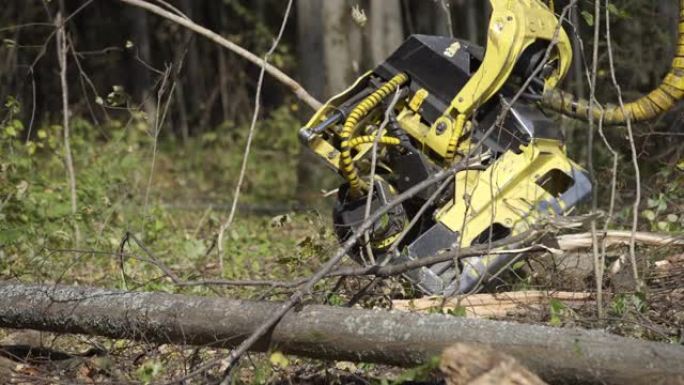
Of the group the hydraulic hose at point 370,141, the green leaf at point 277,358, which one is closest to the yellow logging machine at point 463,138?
the hydraulic hose at point 370,141

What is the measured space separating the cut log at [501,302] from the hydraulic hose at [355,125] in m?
0.78

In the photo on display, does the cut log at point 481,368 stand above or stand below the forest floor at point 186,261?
above

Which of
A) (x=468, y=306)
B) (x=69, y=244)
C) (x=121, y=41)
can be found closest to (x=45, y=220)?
(x=69, y=244)

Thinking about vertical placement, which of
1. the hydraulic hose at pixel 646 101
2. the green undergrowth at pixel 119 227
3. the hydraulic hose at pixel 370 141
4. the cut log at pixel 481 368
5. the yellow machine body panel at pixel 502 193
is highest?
the hydraulic hose at pixel 646 101

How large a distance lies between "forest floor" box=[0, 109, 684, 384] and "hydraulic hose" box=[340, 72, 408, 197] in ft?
1.26

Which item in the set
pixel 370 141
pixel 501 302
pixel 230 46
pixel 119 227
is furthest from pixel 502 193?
pixel 119 227

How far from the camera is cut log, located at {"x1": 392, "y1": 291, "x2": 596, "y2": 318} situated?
565cm

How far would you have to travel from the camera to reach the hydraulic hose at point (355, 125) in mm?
6176

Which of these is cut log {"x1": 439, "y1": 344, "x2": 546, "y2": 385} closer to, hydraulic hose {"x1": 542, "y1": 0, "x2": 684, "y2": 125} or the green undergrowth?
the green undergrowth

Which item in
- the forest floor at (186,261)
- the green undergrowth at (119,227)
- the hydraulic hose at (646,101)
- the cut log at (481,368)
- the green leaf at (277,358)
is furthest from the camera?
the green undergrowth at (119,227)

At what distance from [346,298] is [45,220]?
11.5 feet

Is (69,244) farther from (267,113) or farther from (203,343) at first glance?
(267,113)

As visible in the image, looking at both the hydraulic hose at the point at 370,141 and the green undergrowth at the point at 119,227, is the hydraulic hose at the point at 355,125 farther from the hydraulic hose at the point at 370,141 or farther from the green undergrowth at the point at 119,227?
the green undergrowth at the point at 119,227

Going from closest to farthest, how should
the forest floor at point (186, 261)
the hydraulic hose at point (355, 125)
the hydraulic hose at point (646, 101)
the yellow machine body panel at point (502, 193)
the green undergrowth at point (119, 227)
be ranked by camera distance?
the forest floor at point (186, 261), the yellow machine body panel at point (502, 193), the hydraulic hose at point (355, 125), the hydraulic hose at point (646, 101), the green undergrowth at point (119, 227)
